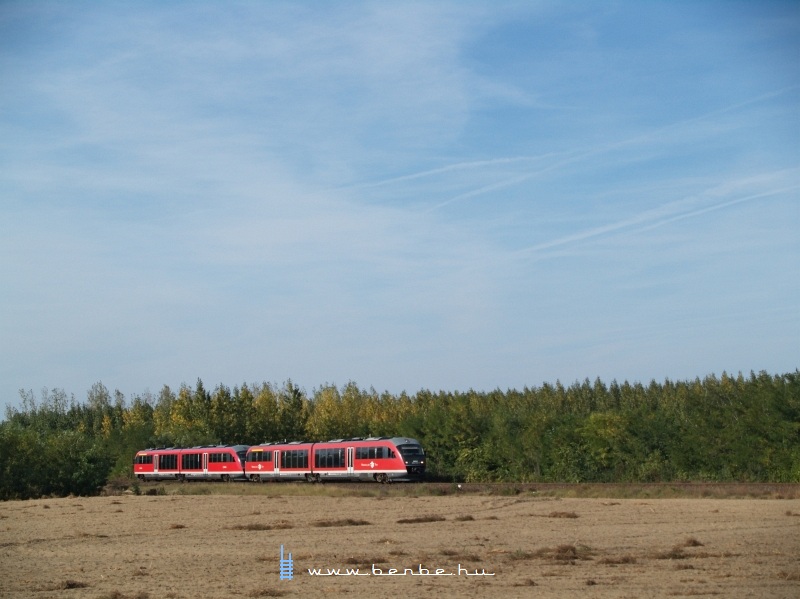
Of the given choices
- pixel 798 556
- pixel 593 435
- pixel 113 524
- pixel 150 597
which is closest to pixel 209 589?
pixel 150 597

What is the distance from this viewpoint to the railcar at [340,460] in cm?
5028

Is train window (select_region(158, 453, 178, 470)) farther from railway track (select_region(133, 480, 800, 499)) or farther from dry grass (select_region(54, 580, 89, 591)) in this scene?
dry grass (select_region(54, 580, 89, 591))

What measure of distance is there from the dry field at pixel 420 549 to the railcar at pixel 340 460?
473 inches

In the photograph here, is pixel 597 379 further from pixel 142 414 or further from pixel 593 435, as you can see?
pixel 593 435

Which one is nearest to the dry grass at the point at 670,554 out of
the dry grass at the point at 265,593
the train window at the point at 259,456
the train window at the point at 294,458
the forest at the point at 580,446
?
the dry grass at the point at 265,593

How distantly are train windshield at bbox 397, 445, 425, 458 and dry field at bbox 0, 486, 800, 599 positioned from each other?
39.0 feet

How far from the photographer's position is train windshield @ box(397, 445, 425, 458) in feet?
165

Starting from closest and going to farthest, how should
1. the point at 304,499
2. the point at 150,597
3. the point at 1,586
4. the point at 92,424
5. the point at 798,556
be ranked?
the point at 150,597 < the point at 1,586 < the point at 798,556 < the point at 304,499 < the point at 92,424

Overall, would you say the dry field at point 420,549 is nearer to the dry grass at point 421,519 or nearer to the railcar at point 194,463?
the dry grass at point 421,519

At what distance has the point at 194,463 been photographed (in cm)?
6506

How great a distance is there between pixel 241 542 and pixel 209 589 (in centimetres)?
810

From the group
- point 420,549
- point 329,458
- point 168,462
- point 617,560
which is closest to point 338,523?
point 420,549

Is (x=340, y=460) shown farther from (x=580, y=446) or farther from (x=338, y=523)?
(x=338, y=523)

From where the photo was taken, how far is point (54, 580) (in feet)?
62.0
